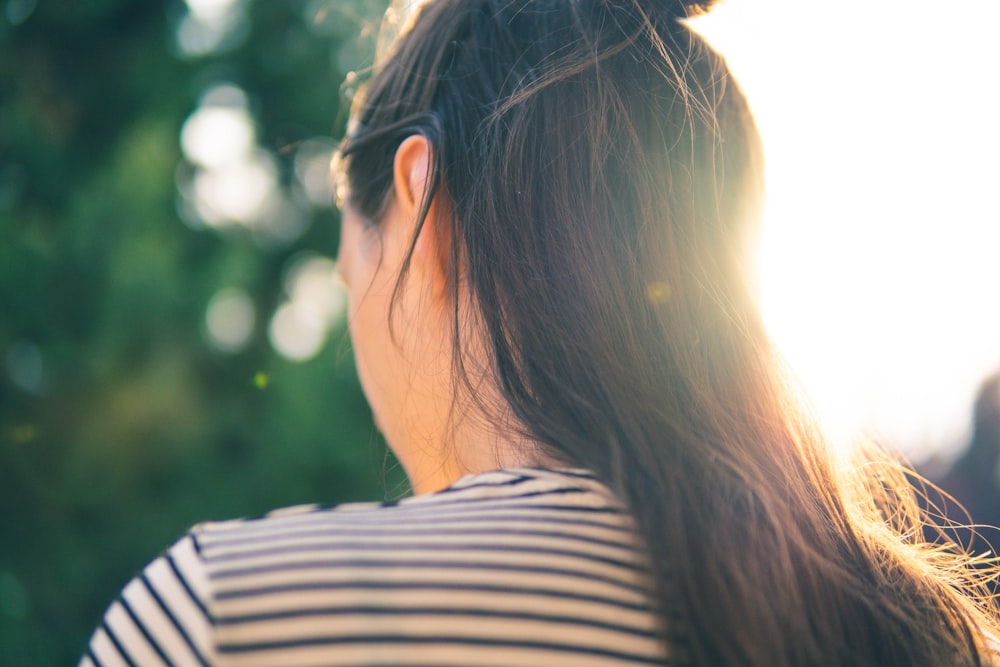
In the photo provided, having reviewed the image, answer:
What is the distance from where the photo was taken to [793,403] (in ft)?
3.15

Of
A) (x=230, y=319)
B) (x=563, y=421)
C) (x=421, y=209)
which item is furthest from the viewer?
(x=230, y=319)

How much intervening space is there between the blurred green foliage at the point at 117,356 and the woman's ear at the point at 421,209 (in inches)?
135

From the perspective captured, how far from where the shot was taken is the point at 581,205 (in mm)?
905

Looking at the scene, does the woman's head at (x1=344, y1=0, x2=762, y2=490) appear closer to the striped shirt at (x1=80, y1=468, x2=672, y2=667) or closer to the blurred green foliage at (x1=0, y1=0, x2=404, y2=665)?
the striped shirt at (x1=80, y1=468, x2=672, y2=667)

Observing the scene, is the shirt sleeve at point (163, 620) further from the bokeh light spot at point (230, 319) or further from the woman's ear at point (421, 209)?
the bokeh light spot at point (230, 319)

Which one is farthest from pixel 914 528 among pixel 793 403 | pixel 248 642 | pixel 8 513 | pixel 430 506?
pixel 8 513

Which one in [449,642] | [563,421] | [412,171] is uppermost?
[412,171]

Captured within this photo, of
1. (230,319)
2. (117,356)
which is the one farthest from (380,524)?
(230,319)

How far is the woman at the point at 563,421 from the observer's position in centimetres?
62

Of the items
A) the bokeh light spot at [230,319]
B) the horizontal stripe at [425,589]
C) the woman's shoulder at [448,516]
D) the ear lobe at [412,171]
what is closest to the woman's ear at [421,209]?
the ear lobe at [412,171]

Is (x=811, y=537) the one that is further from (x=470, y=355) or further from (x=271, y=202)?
(x=271, y=202)

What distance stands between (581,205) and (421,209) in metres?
0.21

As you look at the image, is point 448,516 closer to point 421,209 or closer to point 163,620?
point 163,620

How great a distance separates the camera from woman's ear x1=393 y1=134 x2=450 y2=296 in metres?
1.00
